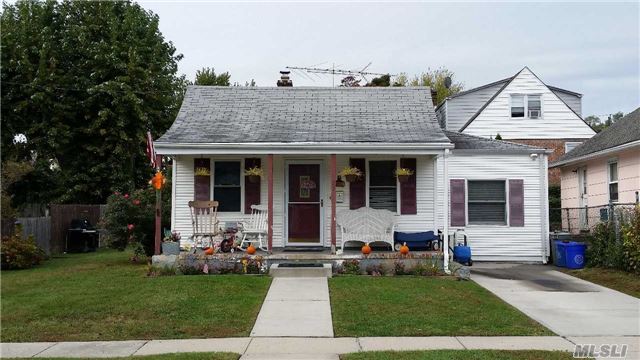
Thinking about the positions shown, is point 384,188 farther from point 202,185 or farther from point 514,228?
point 202,185

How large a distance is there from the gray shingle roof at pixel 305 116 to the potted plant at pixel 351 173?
2.64 ft

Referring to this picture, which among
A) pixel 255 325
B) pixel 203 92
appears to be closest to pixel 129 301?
pixel 255 325

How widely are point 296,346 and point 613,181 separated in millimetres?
12254

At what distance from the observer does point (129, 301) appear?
910 cm

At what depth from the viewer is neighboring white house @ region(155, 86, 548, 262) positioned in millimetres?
12641

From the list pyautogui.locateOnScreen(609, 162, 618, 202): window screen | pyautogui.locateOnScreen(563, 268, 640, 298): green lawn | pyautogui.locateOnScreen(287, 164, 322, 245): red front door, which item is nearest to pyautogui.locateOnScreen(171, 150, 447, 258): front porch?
pyautogui.locateOnScreen(287, 164, 322, 245): red front door

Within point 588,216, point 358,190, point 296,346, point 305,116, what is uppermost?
point 305,116

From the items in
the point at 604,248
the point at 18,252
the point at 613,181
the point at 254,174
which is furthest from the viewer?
the point at 613,181

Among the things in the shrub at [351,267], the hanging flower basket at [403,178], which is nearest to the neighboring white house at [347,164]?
the hanging flower basket at [403,178]

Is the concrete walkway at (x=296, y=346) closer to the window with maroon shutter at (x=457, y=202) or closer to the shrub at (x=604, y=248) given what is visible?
the shrub at (x=604, y=248)

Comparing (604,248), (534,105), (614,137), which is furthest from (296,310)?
(534,105)

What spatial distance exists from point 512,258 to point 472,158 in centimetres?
277

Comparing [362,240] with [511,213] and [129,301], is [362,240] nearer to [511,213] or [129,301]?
[511,213]

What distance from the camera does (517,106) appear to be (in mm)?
24703
